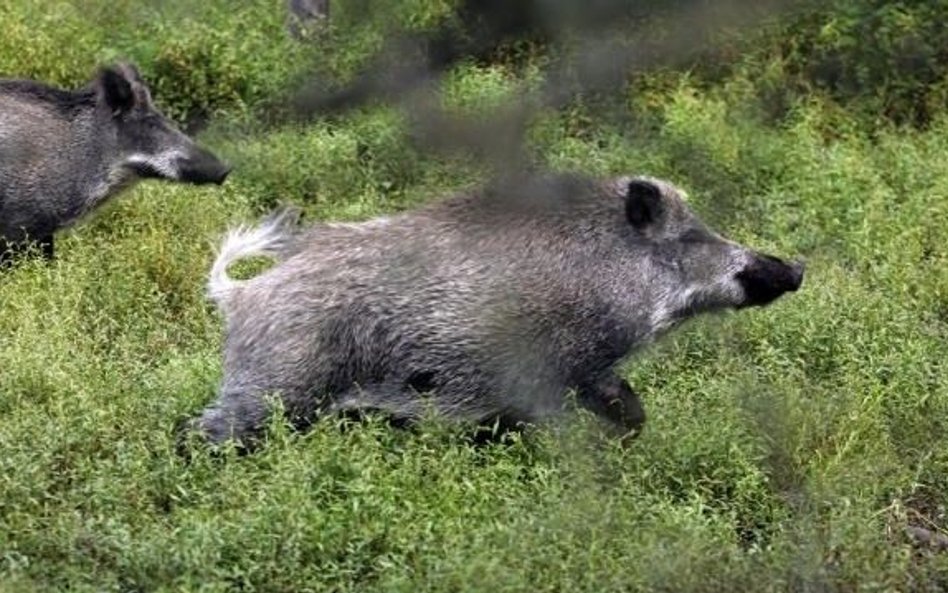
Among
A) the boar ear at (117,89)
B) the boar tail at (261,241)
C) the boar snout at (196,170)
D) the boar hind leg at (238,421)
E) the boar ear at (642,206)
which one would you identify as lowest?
the boar snout at (196,170)

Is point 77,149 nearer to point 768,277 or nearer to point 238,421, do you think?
point 238,421

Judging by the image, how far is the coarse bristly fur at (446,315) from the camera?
6090mm

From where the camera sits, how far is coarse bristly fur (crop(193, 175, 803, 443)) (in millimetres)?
6090

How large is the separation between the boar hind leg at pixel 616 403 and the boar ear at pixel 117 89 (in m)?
3.81

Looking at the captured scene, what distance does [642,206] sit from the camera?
21.3ft

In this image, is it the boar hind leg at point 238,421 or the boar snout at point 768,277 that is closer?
the boar hind leg at point 238,421

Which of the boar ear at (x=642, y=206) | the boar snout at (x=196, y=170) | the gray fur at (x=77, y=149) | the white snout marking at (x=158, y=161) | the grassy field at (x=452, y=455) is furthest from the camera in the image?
the white snout marking at (x=158, y=161)

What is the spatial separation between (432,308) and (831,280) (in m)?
2.46

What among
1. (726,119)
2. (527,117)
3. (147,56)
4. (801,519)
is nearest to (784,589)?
(801,519)

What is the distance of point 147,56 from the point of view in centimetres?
983

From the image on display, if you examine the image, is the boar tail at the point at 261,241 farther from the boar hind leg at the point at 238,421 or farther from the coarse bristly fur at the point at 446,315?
the boar hind leg at the point at 238,421

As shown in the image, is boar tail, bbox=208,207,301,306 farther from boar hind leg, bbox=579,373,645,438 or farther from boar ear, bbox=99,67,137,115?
boar ear, bbox=99,67,137,115

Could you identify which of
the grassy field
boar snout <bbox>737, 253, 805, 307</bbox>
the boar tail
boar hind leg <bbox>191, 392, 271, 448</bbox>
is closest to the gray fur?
the grassy field

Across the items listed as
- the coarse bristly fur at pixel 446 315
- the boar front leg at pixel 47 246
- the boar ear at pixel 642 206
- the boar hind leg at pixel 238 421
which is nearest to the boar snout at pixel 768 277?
the coarse bristly fur at pixel 446 315
